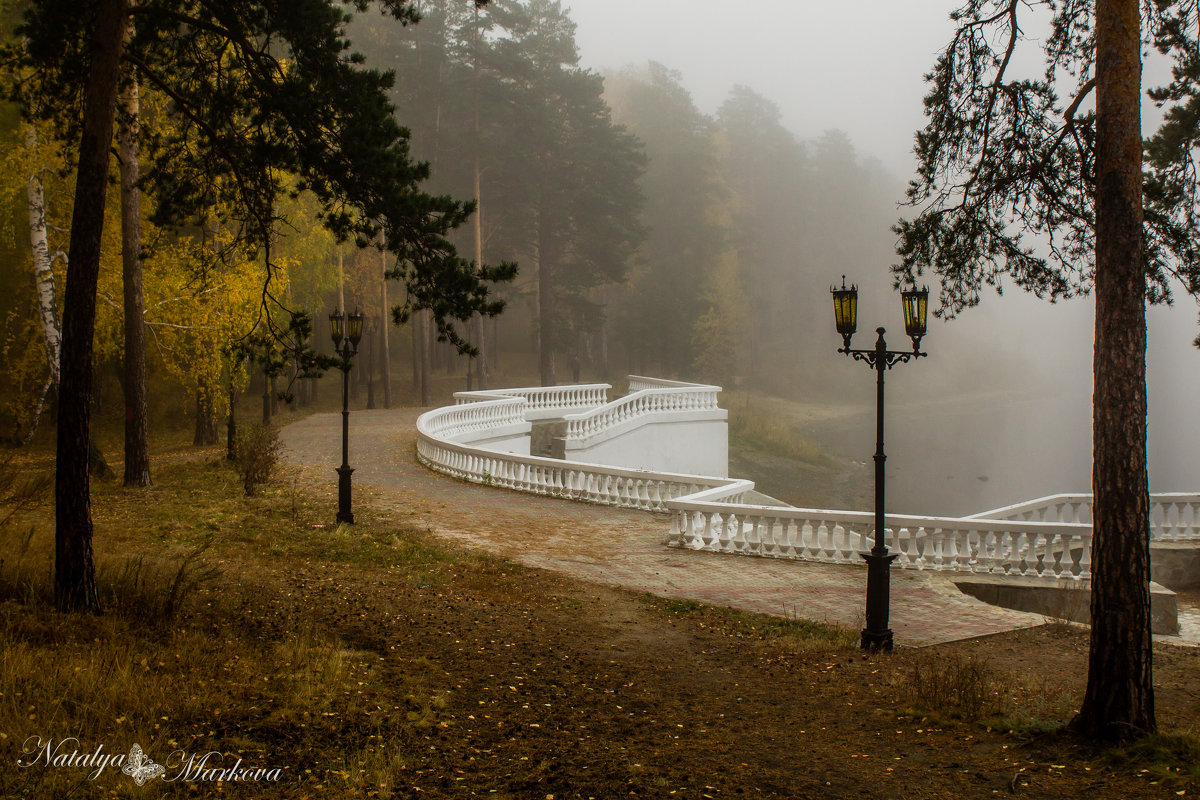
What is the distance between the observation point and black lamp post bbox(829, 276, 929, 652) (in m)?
8.91

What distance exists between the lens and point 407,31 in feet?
135

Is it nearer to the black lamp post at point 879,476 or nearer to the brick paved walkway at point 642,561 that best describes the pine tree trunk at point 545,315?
the brick paved walkway at point 642,561

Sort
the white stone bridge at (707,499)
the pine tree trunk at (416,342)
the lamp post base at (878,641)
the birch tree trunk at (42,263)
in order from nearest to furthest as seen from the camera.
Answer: the lamp post base at (878,641) < the white stone bridge at (707,499) < the birch tree trunk at (42,263) < the pine tree trunk at (416,342)

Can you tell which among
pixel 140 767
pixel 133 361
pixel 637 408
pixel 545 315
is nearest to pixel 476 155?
pixel 545 315

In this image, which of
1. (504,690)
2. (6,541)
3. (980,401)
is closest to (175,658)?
(504,690)

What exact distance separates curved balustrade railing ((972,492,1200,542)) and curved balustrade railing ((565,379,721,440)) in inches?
514

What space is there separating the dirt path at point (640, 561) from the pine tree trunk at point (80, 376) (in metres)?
6.31

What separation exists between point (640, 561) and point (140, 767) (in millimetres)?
9193

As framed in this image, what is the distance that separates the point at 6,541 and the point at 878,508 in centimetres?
885

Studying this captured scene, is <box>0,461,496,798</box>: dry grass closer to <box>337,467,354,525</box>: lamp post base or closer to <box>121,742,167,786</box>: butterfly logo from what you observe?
<box>121,742,167,786</box>: butterfly logo

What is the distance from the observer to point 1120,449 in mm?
6301

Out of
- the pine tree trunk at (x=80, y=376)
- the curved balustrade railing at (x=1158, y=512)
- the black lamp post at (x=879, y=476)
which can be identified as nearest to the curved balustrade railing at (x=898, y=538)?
the curved balustrade railing at (x=1158, y=512)

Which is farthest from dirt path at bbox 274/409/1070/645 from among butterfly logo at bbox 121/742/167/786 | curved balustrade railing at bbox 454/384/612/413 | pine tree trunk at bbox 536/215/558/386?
pine tree trunk at bbox 536/215/558/386

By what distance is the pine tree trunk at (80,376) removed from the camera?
724cm
